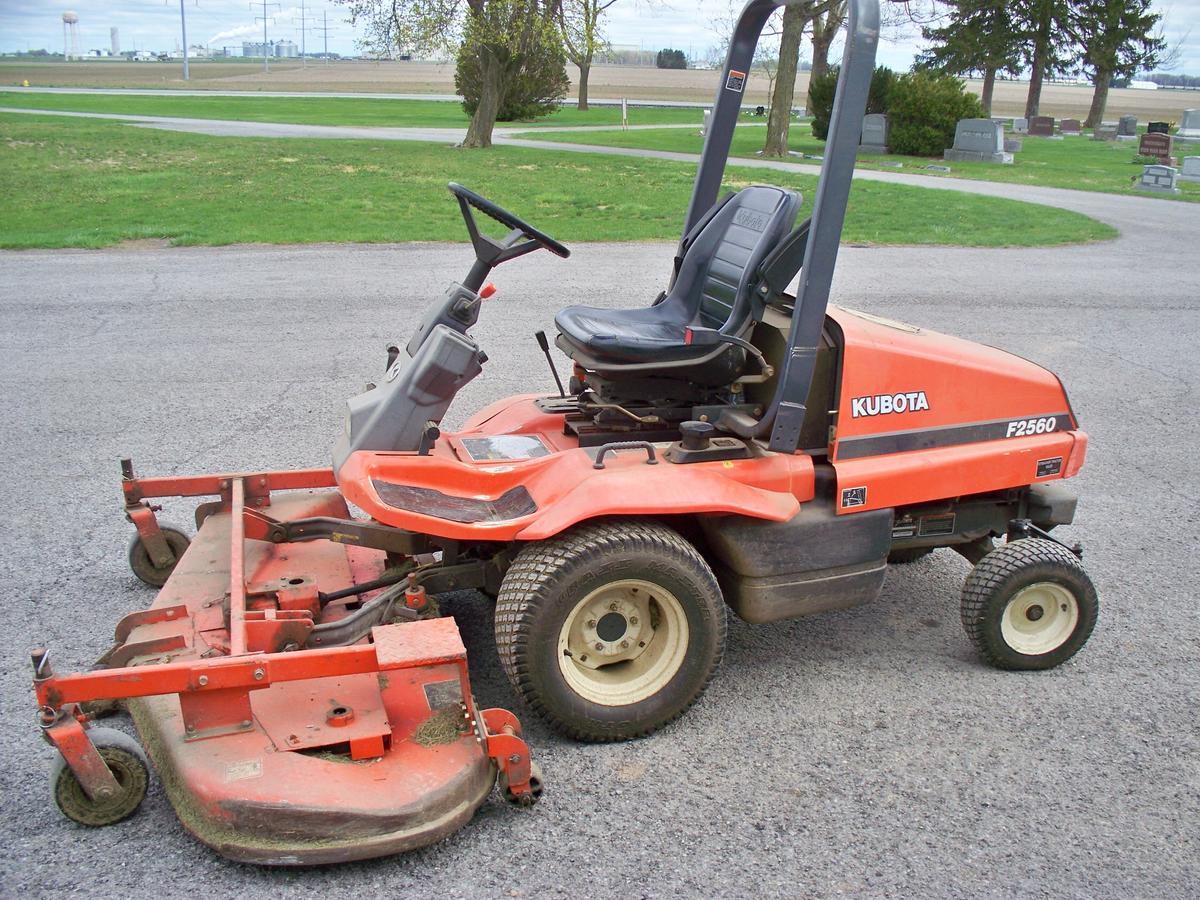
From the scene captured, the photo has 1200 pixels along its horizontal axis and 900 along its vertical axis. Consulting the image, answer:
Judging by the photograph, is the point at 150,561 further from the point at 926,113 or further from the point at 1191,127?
the point at 1191,127

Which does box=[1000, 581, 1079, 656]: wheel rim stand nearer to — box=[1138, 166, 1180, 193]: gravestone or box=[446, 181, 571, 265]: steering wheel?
box=[446, 181, 571, 265]: steering wheel

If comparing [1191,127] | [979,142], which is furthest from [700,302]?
[1191,127]

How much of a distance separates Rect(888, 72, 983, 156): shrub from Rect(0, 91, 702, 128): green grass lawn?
1171 centimetres

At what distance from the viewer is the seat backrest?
11.9 ft

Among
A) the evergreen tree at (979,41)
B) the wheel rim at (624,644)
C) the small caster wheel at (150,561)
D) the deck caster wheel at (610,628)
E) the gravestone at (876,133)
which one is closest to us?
the deck caster wheel at (610,628)

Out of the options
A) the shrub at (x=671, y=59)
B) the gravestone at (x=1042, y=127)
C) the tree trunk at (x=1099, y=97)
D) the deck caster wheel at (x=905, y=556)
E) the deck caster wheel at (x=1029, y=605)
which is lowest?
A: the deck caster wheel at (x=905, y=556)

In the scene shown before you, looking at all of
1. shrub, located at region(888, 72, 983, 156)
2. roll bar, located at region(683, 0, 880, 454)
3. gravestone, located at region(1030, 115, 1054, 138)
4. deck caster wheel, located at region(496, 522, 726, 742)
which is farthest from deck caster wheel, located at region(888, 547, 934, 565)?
gravestone, located at region(1030, 115, 1054, 138)

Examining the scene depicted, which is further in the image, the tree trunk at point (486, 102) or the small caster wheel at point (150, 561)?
the tree trunk at point (486, 102)

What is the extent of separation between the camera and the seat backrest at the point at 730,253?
3.63 meters

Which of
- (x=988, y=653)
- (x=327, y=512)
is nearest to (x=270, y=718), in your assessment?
(x=327, y=512)

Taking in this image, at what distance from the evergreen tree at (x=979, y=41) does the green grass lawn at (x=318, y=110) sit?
9.71 metres

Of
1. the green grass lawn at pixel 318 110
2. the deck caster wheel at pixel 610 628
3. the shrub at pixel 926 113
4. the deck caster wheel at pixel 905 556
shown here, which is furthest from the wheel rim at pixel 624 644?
the green grass lawn at pixel 318 110

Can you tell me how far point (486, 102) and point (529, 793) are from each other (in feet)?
73.3

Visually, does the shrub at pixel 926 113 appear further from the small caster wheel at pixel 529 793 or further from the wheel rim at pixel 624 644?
the small caster wheel at pixel 529 793
